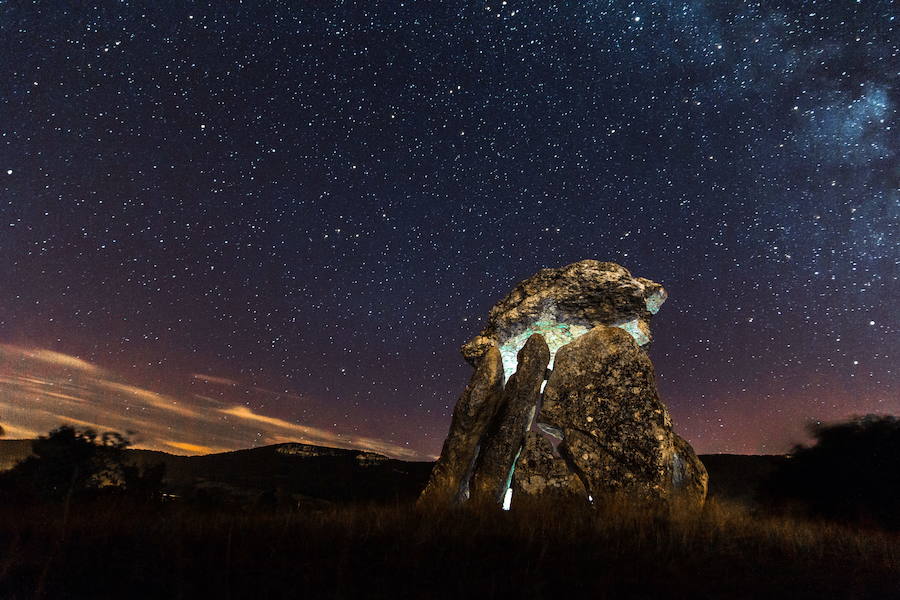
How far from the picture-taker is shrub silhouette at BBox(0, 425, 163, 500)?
15.2m

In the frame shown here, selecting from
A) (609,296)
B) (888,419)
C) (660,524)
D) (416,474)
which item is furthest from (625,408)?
(416,474)

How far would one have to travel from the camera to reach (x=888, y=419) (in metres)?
19.6

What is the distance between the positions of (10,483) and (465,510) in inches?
568

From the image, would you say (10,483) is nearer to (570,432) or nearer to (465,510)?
(465,510)

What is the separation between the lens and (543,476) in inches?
516

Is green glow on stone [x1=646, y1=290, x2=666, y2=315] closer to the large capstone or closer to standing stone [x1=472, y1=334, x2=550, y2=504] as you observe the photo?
the large capstone

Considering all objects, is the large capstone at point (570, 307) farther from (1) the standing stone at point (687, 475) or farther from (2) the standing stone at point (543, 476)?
(2) the standing stone at point (543, 476)

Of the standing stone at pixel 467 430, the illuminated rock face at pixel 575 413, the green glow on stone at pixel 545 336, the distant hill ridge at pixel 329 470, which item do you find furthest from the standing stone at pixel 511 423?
the distant hill ridge at pixel 329 470

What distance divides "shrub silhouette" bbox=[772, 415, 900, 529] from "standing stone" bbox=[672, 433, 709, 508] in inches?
290

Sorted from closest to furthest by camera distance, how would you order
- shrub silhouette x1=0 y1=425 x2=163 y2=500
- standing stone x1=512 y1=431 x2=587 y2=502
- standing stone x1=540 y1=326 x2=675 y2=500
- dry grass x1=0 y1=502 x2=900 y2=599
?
1. dry grass x1=0 y1=502 x2=900 y2=599
2. standing stone x1=540 y1=326 x2=675 y2=500
3. standing stone x1=512 y1=431 x2=587 y2=502
4. shrub silhouette x1=0 y1=425 x2=163 y2=500

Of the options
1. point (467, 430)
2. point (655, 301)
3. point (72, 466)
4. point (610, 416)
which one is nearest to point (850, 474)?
point (655, 301)

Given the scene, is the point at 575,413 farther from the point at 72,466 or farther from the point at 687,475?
the point at 72,466

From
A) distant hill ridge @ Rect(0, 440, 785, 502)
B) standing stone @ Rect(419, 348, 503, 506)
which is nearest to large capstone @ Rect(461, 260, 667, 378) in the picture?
standing stone @ Rect(419, 348, 503, 506)

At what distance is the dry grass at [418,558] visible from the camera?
459cm
